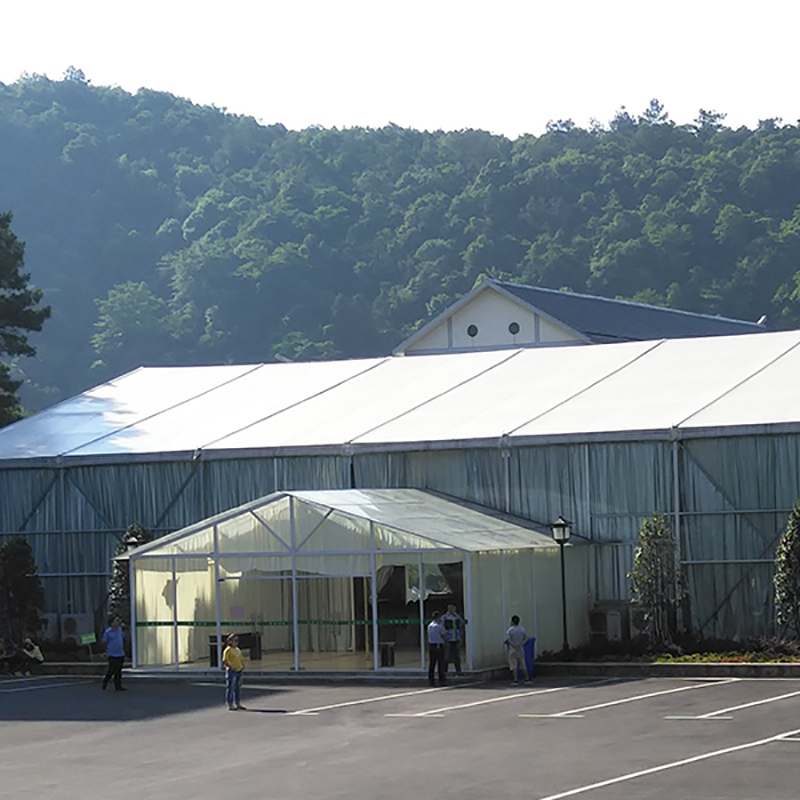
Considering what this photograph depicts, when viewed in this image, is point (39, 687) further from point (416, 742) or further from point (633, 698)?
point (416, 742)

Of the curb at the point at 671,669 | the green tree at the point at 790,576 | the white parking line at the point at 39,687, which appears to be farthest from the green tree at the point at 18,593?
the green tree at the point at 790,576

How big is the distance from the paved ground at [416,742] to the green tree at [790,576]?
3470 mm

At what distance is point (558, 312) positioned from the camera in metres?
63.3

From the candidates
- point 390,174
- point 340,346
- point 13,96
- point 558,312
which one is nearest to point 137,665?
point 558,312

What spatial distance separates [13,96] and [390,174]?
4128cm

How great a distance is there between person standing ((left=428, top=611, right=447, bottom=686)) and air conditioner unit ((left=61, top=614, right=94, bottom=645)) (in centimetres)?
1232

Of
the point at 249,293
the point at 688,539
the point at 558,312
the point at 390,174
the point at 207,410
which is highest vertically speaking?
the point at 390,174

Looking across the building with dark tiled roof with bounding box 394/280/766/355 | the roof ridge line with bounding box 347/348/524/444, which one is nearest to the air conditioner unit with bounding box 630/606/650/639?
the roof ridge line with bounding box 347/348/524/444

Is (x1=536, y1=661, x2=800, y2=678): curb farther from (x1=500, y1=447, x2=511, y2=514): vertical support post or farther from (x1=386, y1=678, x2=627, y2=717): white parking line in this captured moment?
(x1=500, y1=447, x2=511, y2=514): vertical support post

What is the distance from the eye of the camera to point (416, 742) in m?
22.0

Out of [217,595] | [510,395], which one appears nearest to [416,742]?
[217,595]

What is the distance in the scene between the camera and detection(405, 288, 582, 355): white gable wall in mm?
63781

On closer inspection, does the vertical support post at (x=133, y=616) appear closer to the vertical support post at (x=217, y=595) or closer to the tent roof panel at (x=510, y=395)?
the vertical support post at (x=217, y=595)

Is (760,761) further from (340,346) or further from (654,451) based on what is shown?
(340,346)
